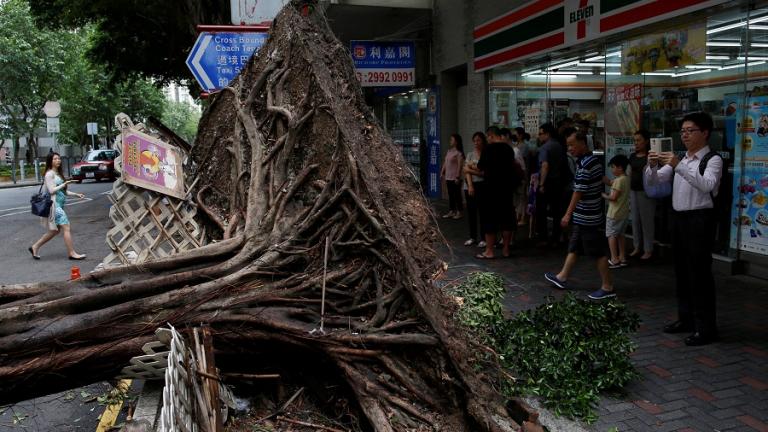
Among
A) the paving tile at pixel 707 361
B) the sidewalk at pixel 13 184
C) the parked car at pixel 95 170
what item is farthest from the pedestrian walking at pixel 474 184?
the sidewalk at pixel 13 184

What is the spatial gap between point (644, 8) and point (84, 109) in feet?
151

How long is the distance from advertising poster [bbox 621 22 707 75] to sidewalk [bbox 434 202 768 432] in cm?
272

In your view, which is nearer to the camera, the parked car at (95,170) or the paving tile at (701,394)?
the paving tile at (701,394)

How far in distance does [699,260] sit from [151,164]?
5484mm

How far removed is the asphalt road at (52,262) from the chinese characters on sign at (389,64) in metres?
6.83

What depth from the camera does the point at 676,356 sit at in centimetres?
511

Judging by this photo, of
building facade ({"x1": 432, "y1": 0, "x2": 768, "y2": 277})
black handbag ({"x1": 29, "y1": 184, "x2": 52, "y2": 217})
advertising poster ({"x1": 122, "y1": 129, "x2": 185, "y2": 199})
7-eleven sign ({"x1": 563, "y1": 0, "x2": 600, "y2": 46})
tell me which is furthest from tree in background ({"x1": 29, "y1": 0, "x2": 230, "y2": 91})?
advertising poster ({"x1": 122, "y1": 129, "x2": 185, "y2": 199})

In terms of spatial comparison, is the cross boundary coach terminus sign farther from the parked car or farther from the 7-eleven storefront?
the parked car

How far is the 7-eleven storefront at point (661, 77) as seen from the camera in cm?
724

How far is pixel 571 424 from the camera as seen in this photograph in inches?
159

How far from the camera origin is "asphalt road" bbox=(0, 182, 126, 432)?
4.59 meters

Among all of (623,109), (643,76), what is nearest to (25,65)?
(623,109)

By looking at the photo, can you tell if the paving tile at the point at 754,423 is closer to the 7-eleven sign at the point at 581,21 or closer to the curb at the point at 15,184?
the 7-eleven sign at the point at 581,21

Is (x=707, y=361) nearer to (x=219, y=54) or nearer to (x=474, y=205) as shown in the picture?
(x=474, y=205)
